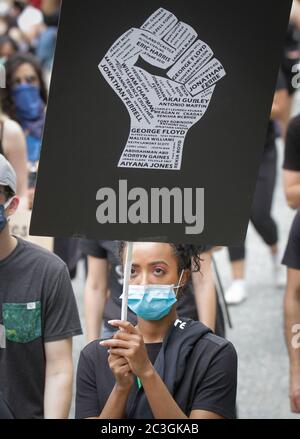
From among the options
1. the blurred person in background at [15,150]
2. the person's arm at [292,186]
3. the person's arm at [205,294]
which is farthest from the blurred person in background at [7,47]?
the person's arm at [205,294]

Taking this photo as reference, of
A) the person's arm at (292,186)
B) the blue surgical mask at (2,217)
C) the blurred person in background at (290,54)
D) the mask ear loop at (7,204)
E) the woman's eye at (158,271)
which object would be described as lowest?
the woman's eye at (158,271)

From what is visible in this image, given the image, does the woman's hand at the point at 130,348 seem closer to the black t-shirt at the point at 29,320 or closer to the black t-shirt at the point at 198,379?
the black t-shirt at the point at 198,379

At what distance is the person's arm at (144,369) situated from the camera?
133 inches

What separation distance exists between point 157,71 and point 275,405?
3665 millimetres

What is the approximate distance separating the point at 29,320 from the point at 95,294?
179 centimetres

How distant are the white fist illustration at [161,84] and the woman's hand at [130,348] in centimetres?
49

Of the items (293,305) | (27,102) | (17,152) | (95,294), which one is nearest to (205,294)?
(293,305)

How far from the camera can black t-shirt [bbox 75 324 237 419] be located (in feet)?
11.9

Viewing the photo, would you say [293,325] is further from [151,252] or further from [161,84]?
[161,84]

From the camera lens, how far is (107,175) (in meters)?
3.42

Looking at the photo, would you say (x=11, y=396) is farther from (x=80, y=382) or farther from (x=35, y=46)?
(x=35, y=46)

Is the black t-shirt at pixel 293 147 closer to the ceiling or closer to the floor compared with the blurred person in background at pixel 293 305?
closer to the ceiling

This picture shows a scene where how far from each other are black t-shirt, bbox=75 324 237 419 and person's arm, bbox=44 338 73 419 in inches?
17.2

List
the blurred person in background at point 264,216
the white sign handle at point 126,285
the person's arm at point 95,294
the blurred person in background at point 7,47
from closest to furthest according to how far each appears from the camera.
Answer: the white sign handle at point 126,285 < the person's arm at point 95,294 < the blurred person in background at point 264,216 < the blurred person in background at point 7,47
